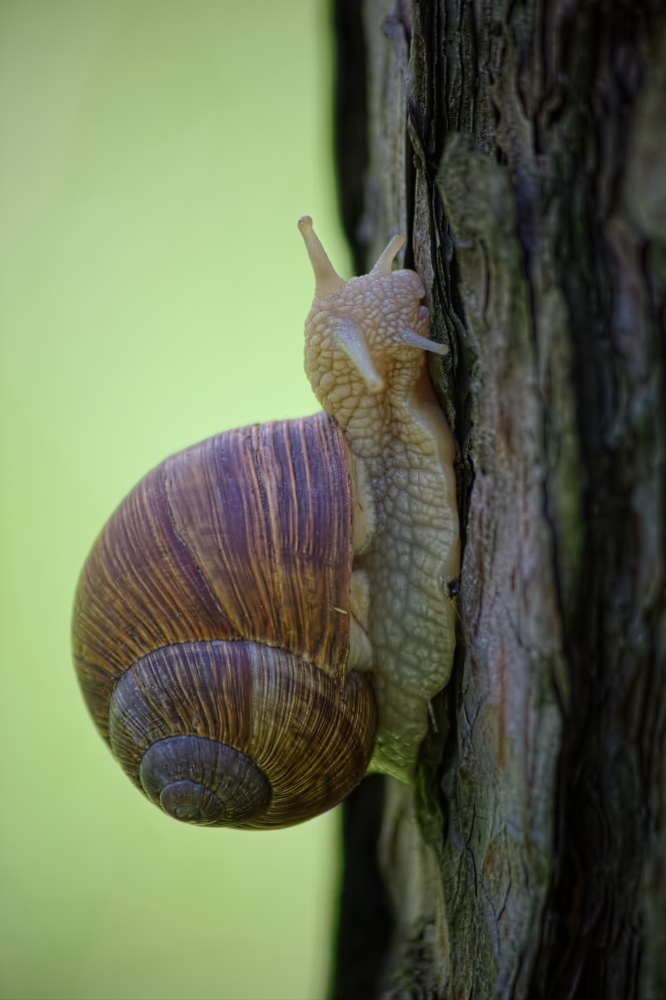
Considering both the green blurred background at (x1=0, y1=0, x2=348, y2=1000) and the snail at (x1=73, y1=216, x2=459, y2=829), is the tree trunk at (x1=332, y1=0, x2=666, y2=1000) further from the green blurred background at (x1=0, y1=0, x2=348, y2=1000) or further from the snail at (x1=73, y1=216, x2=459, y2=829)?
the green blurred background at (x1=0, y1=0, x2=348, y2=1000)

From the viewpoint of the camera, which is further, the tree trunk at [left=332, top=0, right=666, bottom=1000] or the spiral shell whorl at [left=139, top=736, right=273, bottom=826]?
the spiral shell whorl at [left=139, top=736, right=273, bottom=826]

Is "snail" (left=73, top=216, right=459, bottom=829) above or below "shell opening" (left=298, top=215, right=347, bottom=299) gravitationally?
below

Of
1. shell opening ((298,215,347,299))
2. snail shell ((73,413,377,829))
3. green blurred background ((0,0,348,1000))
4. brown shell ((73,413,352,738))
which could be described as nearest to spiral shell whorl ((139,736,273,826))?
snail shell ((73,413,377,829))

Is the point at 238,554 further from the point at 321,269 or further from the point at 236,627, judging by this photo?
the point at 321,269

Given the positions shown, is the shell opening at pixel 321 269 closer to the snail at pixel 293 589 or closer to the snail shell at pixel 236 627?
the snail at pixel 293 589

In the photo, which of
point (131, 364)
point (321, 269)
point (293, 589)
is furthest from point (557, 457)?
point (131, 364)

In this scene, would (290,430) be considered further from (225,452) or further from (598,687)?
(598,687)

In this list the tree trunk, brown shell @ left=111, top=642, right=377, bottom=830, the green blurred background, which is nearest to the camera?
the tree trunk

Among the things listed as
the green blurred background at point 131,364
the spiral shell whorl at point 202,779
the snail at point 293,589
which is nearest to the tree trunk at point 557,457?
the snail at point 293,589
